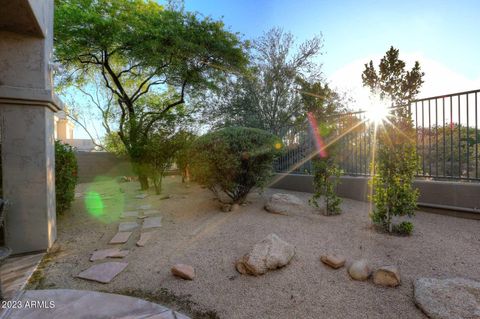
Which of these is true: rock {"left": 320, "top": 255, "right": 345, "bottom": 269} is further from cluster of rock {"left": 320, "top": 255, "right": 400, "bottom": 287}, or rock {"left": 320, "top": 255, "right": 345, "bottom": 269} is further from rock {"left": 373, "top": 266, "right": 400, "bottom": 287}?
rock {"left": 373, "top": 266, "right": 400, "bottom": 287}

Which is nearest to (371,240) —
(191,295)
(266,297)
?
(266,297)

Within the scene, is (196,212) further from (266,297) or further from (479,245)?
(479,245)

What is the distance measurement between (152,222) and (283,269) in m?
2.45

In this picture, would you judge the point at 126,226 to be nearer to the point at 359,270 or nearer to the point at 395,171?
the point at 359,270

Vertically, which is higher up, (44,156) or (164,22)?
(164,22)

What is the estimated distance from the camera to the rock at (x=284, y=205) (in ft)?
13.2

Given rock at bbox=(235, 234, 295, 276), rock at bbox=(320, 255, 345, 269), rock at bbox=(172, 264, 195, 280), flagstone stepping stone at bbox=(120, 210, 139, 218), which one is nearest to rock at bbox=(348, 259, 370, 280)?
rock at bbox=(320, 255, 345, 269)

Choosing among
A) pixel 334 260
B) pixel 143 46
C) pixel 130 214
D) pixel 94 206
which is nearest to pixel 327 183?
pixel 334 260

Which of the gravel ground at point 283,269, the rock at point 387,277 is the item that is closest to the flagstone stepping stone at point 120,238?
the gravel ground at point 283,269

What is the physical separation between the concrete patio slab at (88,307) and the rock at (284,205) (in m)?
2.45

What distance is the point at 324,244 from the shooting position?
2.87 meters

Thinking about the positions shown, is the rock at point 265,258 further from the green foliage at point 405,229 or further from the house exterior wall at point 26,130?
the house exterior wall at point 26,130

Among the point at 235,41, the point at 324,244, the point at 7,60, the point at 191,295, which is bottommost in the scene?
the point at 191,295

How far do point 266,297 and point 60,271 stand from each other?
214cm
